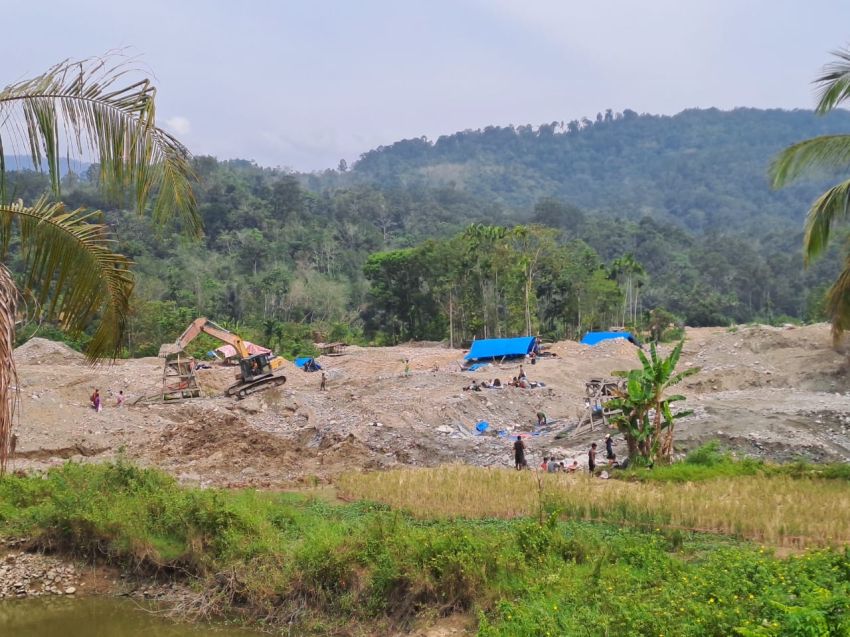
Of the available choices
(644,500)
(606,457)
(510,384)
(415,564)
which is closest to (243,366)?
(510,384)

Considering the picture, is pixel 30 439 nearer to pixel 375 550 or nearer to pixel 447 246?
pixel 375 550

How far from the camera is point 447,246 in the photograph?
182 ft

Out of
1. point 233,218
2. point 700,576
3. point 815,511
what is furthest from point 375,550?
point 233,218

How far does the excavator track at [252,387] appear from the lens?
2821cm

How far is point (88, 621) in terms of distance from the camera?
11.7 metres

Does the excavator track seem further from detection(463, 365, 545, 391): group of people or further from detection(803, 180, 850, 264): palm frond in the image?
detection(803, 180, 850, 264): palm frond

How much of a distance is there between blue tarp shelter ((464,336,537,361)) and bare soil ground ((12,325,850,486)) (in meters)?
3.08

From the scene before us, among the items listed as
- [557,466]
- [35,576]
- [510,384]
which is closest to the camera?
[35,576]

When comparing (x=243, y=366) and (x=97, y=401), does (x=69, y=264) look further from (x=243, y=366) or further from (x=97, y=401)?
(x=243, y=366)

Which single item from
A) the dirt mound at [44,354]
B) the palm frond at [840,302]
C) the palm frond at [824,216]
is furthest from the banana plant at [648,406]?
the dirt mound at [44,354]

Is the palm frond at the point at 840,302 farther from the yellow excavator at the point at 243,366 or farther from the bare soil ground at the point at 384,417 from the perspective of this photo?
the yellow excavator at the point at 243,366

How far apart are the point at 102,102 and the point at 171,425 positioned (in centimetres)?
2081

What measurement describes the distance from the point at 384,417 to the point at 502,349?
17.2 m

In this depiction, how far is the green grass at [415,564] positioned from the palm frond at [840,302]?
5.32 meters
